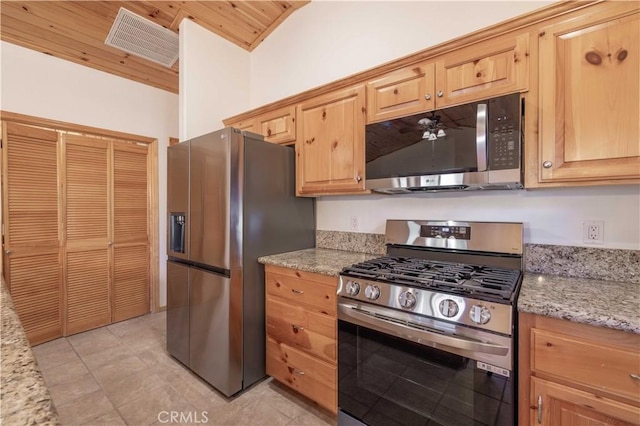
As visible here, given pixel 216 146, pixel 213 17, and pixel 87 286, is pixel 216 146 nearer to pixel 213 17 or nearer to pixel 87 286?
pixel 213 17

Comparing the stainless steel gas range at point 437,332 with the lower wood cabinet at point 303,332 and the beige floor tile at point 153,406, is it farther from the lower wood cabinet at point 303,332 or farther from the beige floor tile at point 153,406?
the beige floor tile at point 153,406

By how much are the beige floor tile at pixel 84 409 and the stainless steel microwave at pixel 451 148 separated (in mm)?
2205

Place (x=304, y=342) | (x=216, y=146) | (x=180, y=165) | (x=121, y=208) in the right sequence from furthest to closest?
(x=121, y=208) → (x=180, y=165) → (x=216, y=146) → (x=304, y=342)

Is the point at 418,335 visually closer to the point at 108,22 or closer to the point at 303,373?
the point at 303,373

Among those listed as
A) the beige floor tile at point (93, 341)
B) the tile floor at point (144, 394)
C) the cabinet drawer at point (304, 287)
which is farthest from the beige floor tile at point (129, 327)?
the cabinet drawer at point (304, 287)

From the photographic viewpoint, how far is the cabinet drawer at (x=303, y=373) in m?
1.69

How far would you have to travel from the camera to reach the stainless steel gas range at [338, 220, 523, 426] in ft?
3.71

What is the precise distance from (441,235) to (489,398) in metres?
0.90

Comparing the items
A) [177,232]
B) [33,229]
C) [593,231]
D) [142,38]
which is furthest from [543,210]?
[33,229]

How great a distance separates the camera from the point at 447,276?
1379 millimetres

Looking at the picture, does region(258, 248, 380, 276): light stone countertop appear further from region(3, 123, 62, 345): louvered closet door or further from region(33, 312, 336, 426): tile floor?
region(3, 123, 62, 345): louvered closet door

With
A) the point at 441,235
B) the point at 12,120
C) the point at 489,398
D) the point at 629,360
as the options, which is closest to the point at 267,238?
the point at 441,235

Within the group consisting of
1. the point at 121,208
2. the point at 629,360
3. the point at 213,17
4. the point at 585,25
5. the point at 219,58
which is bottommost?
the point at 629,360

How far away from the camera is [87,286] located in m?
2.99
